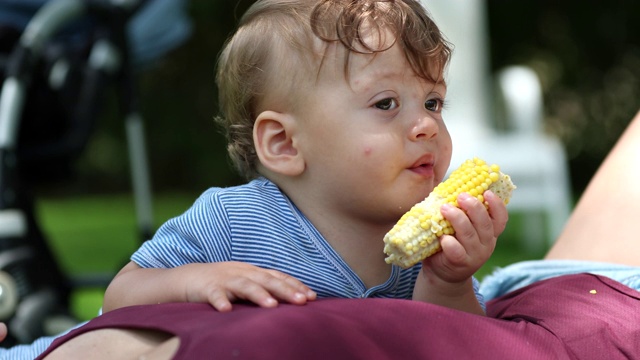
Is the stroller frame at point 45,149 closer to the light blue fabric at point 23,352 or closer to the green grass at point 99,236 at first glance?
the green grass at point 99,236

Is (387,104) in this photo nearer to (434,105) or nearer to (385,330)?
(434,105)

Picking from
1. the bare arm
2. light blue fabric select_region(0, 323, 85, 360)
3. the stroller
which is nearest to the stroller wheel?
the stroller

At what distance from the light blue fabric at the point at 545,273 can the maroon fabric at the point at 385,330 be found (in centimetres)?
27

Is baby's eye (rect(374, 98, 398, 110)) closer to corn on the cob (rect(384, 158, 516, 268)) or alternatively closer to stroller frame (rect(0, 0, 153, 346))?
corn on the cob (rect(384, 158, 516, 268))

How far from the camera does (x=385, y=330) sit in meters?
1.35

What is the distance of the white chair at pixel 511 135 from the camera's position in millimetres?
6074

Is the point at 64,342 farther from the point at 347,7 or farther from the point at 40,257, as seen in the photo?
the point at 40,257

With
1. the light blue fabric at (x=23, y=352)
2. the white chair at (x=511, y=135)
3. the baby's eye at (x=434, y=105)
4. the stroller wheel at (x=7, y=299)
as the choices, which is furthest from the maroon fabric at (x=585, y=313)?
the white chair at (x=511, y=135)

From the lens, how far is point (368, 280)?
1797 mm

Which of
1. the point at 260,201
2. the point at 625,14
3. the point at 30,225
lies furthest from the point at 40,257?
the point at 625,14

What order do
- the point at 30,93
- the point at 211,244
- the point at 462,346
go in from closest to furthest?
the point at 462,346, the point at 211,244, the point at 30,93

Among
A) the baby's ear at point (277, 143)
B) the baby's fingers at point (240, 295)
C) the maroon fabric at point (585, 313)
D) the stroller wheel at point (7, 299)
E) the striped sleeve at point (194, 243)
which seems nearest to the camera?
the baby's fingers at point (240, 295)

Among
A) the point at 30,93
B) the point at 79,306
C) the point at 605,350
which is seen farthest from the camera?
the point at 79,306

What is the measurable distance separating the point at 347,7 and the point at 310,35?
9 centimetres
